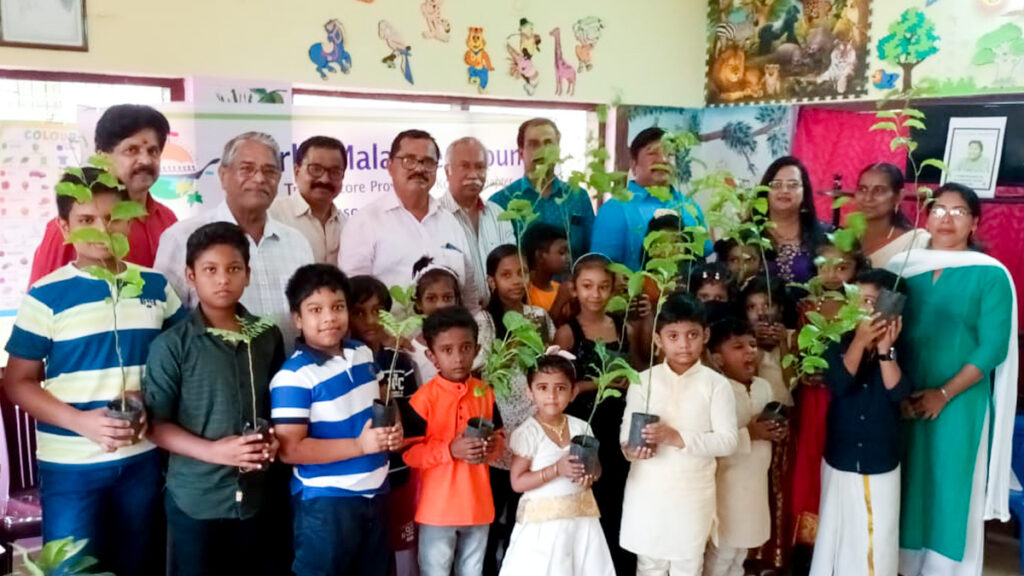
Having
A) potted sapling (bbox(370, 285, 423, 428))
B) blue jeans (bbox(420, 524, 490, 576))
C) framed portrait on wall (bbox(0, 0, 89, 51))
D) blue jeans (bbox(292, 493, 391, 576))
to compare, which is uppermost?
framed portrait on wall (bbox(0, 0, 89, 51))

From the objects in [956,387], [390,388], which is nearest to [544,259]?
[390,388]

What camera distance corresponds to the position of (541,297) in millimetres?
3242

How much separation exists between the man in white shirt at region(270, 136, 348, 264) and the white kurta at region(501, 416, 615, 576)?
46.7 inches

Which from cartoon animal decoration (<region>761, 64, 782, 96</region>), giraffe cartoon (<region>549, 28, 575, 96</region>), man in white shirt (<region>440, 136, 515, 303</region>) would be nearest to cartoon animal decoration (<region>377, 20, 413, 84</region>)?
giraffe cartoon (<region>549, 28, 575, 96</region>)

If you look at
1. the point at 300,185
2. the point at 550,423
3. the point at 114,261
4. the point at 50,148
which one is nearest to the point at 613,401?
the point at 550,423

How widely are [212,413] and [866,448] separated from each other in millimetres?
2246

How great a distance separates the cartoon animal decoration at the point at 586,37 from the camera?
18.6 feet

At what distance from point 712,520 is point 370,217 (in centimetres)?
165

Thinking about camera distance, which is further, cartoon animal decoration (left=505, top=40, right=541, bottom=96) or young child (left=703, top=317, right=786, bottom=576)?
cartoon animal decoration (left=505, top=40, right=541, bottom=96)

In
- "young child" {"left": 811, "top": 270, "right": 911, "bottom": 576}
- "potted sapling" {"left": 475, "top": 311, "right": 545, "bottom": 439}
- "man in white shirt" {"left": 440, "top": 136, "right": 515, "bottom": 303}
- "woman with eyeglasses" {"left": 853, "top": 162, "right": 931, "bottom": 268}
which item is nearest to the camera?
"potted sapling" {"left": 475, "top": 311, "right": 545, "bottom": 439}

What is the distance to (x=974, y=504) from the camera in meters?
3.16

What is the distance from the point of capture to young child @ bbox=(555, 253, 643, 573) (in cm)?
288

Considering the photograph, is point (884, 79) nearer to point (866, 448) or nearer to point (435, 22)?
point (435, 22)

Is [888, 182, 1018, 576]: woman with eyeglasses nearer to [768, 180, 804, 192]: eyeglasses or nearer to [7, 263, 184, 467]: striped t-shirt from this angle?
[768, 180, 804, 192]: eyeglasses
